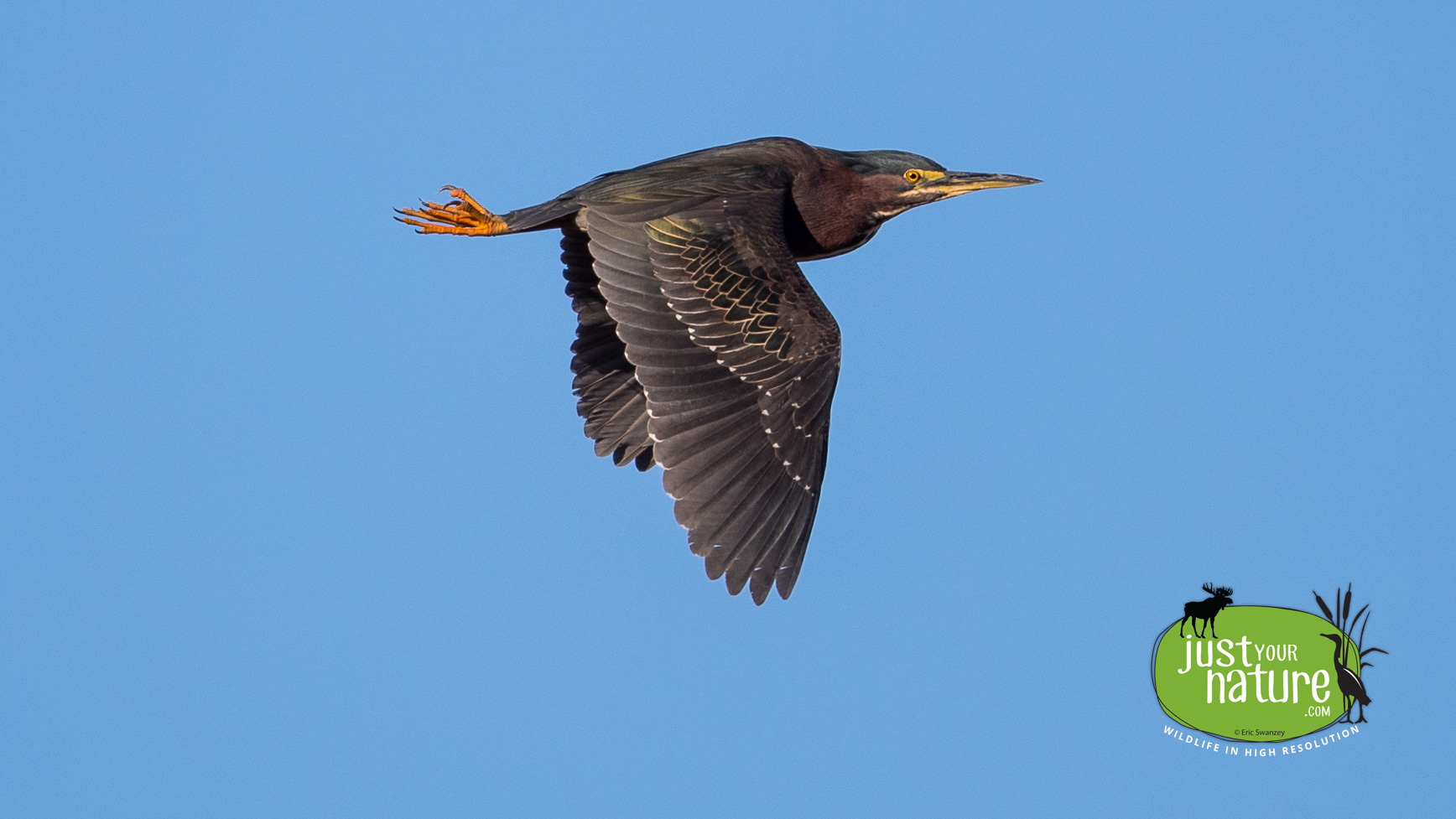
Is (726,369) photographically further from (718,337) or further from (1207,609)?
(1207,609)

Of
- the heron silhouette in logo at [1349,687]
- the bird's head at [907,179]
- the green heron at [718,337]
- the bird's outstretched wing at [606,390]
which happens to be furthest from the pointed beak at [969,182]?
the heron silhouette in logo at [1349,687]

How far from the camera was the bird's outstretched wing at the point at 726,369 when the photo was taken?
10.5 meters

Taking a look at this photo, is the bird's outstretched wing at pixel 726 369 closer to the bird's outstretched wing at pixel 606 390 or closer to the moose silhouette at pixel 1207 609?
the bird's outstretched wing at pixel 606 390

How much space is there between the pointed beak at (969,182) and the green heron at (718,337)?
1.53m

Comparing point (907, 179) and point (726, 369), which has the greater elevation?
point (907, 179)

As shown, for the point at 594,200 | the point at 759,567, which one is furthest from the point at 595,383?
the point at 759,567

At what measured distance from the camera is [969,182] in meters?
13.1

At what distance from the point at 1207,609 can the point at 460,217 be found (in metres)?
6.30

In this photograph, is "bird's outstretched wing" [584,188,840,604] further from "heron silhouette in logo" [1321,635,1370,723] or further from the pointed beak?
"heron silhouette in logo" [1321,635,1370,723]

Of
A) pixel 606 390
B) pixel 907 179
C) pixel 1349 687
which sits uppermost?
pixel 907 179

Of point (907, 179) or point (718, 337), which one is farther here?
point (907, 179)

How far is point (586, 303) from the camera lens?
1253cm

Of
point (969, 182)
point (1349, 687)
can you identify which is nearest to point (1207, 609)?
point (1349, 687)

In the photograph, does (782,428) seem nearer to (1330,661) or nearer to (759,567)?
(759,567)
